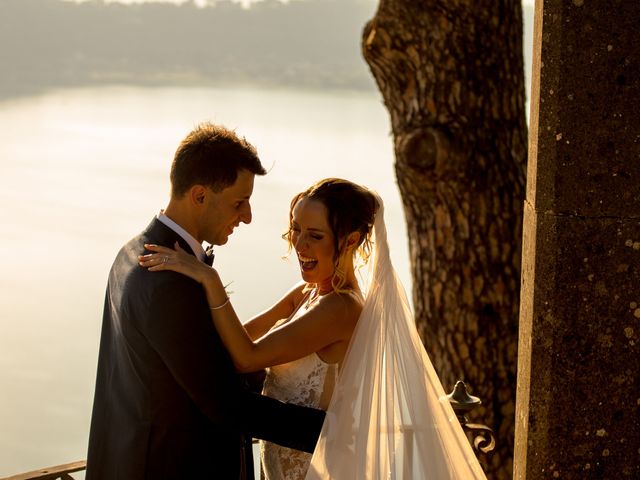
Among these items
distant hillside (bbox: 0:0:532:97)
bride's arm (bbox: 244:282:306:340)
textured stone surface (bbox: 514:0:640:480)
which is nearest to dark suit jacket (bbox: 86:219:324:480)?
bride's arm (bbox: 244:282:306:340)

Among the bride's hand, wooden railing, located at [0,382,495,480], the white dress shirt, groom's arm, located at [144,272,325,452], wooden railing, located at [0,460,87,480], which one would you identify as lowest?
wooden railing, located at [0,460,87,480]

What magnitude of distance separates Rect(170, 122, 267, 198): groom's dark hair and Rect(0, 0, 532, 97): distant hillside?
5.99m

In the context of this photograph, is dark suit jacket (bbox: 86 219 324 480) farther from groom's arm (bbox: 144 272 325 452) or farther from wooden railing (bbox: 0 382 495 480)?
wooden railing (bbox: 0 382 495 480)

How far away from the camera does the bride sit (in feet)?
10.2

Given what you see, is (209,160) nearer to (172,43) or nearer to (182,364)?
(182,364)

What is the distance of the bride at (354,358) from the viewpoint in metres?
3.12

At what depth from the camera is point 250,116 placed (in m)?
10.6

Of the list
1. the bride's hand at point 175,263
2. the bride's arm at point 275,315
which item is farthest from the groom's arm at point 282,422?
the bride's arm at point 275,315

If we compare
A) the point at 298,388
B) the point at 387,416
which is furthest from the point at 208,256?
the point at 387,416

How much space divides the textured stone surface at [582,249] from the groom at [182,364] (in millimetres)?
854

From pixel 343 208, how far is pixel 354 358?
0.48 meters

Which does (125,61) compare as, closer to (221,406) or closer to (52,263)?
(52,263)

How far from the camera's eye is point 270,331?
→ 322 cm

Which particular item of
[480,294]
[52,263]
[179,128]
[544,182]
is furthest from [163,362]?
[179,128]
